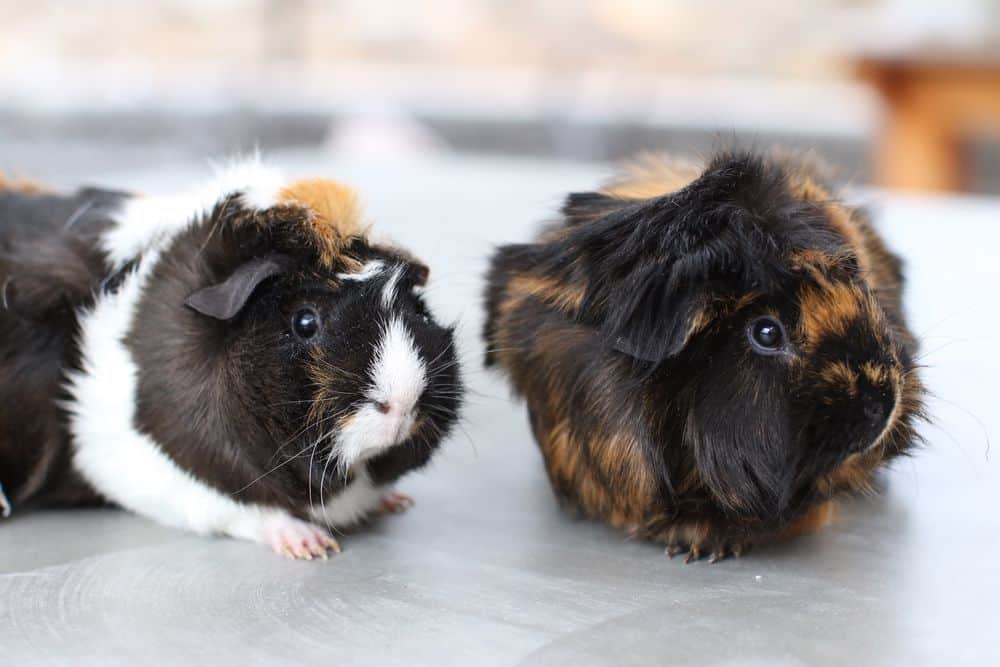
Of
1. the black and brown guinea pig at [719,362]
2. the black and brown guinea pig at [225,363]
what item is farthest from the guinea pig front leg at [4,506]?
the black and brown guinea pig at [719,362]

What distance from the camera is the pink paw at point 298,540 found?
4.87ft

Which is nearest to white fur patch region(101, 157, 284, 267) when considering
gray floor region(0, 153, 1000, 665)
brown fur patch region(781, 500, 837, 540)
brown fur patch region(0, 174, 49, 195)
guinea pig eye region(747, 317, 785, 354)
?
brown fur patch region(0, 174, 49, 195)

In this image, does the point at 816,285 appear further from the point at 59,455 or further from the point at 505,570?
the point at 59,455

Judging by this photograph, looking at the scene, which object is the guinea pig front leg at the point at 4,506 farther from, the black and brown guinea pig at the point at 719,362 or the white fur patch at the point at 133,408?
the black and brown guinea pig at the point at 719,362

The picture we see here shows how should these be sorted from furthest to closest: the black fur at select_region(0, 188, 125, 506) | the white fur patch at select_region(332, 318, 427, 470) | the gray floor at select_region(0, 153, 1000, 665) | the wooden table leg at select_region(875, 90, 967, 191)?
the wooden table leg at select_region(875, 90, 967, 191), the black fur at select_region(0, 188, 125, 506), the white fur patch at select_region(332, 318, 427, 470), the gray floor at select_region(0, 153, 1000, 665)

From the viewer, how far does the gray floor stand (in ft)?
3.98

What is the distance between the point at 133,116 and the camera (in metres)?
5.21

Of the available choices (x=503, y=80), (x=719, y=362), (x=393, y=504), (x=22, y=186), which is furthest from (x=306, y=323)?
(x=503, y=80)

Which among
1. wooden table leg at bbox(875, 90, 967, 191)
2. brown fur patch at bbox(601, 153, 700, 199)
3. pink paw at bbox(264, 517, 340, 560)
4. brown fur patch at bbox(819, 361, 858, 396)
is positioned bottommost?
pink paw at bbox(264, 517, 340, 560)

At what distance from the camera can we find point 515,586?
1.38m

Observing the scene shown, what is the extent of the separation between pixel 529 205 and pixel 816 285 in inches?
85.2

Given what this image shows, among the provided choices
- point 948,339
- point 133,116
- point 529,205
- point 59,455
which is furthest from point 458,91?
point 59,455

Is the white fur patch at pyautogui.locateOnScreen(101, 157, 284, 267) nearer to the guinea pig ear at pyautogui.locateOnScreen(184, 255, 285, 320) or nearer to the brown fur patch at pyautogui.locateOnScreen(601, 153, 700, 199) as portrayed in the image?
the guinea pig ear at pyautogui.locateOnScreen(184, 255, 285, 320)

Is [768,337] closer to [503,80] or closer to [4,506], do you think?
[4,506]
